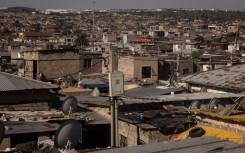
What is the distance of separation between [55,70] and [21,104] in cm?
1074

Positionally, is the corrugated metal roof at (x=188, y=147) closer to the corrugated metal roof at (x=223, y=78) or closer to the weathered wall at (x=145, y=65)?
the corrugated metal roof at (x=223, y=78)

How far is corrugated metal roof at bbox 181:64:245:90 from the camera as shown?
13.9 metres

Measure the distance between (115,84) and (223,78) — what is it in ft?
24.8

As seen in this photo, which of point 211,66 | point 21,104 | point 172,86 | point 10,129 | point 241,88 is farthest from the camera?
point 211,66

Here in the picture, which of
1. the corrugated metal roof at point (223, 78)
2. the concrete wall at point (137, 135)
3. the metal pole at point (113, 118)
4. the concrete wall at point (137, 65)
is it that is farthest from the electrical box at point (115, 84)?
the concrete wall at point (137, 65)

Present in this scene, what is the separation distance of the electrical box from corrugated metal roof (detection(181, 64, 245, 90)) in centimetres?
646

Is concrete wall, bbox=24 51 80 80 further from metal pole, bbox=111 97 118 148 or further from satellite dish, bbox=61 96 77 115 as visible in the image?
metal pole, bbox=111 97 118 148

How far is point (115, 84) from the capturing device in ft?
25.7

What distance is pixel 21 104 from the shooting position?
11.1 metres

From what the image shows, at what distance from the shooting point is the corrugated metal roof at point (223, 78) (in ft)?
45.6

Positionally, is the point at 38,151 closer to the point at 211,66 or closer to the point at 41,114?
the point at 41,114

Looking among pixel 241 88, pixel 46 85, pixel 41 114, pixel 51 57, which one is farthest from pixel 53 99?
pixel 51 57

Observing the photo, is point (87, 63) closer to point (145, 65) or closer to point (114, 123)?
point (145, 65)

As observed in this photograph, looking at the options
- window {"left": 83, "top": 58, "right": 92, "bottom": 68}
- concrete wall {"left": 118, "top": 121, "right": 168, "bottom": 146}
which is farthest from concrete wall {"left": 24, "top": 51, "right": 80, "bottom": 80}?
concrete wall {"left": 118, "top": 121, "right": 168, "bottom": 146}
